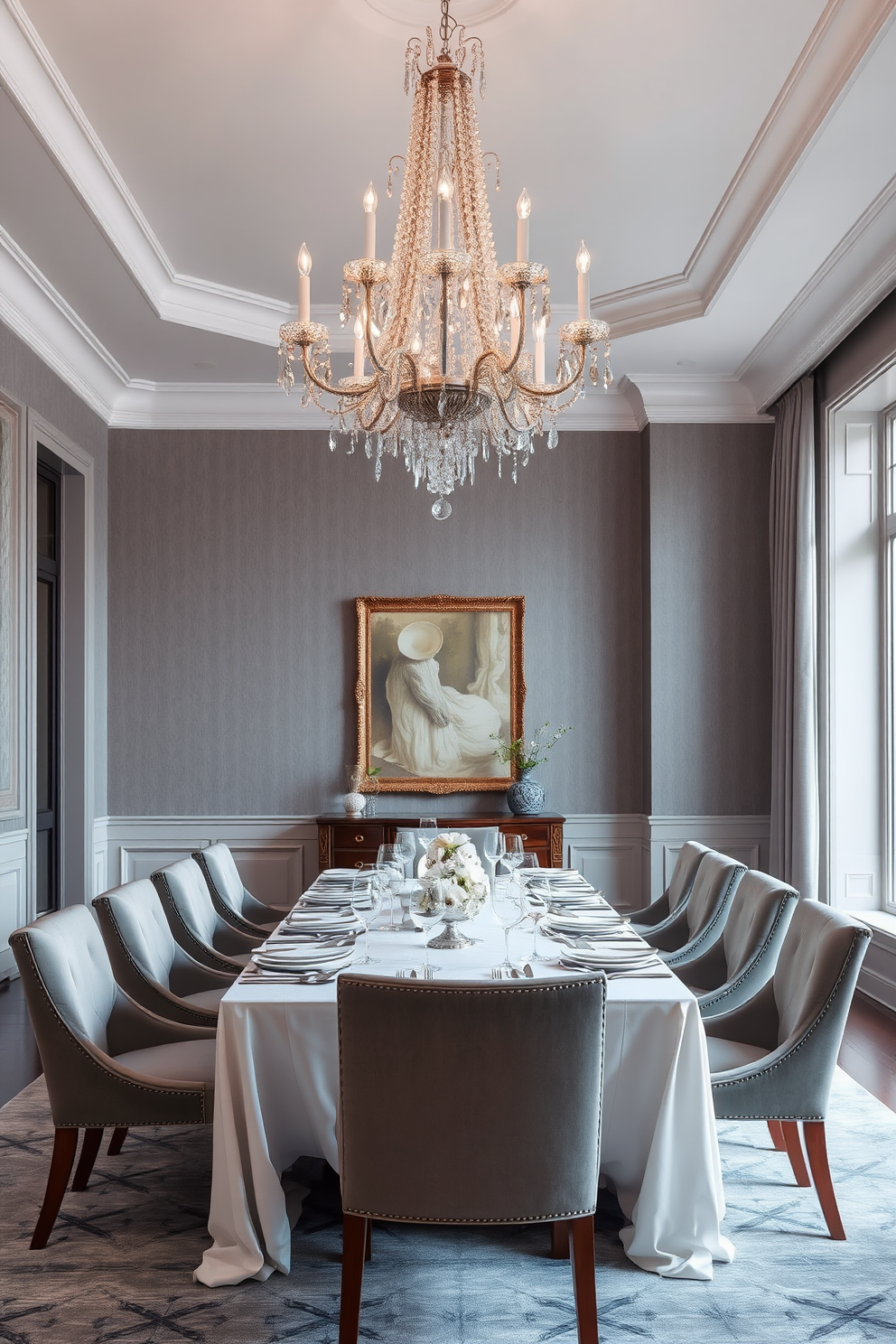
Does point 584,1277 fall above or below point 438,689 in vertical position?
below

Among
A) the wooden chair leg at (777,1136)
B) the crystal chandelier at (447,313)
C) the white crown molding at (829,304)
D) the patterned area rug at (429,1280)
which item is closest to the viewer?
the patterned area rug at (429,1280)

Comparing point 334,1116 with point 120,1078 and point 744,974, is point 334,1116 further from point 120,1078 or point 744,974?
point 744,974

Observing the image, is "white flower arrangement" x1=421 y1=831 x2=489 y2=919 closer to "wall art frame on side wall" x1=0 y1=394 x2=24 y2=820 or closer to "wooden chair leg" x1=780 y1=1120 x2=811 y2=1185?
"wooden chair leg" x1=780 y1=1120 x2=811 y2=1185

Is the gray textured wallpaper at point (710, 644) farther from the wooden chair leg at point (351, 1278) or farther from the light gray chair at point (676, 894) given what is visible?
the wooden chair leg at point (351, 1278)

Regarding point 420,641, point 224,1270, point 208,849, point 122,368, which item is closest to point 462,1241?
point 224,1270

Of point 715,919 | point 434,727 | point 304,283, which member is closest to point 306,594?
point 434,727

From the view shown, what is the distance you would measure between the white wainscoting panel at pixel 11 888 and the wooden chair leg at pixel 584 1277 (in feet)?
12.1

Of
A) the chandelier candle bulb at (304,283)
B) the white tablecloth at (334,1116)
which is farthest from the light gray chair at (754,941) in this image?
the chandelier candle bulb at (304,283)

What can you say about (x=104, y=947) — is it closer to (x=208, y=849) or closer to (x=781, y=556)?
(x=208, y=849)

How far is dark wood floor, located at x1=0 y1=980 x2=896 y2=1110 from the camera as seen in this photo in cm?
387

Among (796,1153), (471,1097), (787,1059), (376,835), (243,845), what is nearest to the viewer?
(471,1097)

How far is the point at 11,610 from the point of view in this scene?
4.99 meters

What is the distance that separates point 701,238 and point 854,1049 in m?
3.62

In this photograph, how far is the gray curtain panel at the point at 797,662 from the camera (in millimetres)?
5461
